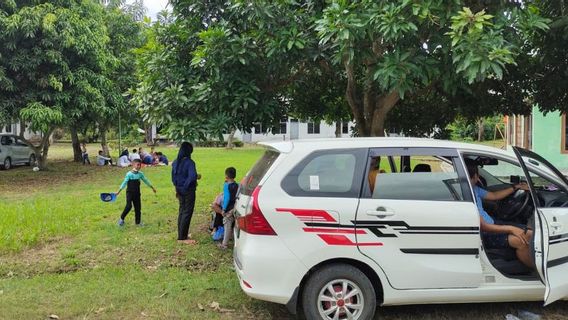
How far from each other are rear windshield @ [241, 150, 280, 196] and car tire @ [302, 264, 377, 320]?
1.00 meters

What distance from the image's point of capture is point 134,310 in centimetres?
534

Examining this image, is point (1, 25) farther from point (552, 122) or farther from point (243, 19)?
point (552, 122)

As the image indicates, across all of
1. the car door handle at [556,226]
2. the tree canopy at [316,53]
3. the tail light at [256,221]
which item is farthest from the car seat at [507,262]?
the tail light at [256,221]

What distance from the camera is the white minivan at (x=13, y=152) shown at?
73.2 ft

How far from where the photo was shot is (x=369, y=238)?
4.68m

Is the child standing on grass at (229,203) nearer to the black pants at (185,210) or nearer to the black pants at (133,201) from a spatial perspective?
the black pants at (185,210)

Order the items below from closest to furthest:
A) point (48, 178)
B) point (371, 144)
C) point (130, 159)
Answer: point (371, 144) < point (48, 178) < point (130, 159)

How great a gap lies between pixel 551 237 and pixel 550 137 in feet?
52.8

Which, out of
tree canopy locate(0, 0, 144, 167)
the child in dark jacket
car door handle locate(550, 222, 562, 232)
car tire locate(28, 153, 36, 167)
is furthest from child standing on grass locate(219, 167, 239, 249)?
car tire locate(28, 153, 36, 167)

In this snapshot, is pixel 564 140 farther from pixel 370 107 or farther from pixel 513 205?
pixel 513 205

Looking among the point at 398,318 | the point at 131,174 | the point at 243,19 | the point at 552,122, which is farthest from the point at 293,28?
the point at 552,122

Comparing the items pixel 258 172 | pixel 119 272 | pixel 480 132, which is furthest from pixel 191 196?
pixel 480 132

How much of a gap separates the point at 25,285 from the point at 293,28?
441 centimetres

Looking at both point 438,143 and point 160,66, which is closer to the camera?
point 438,143
